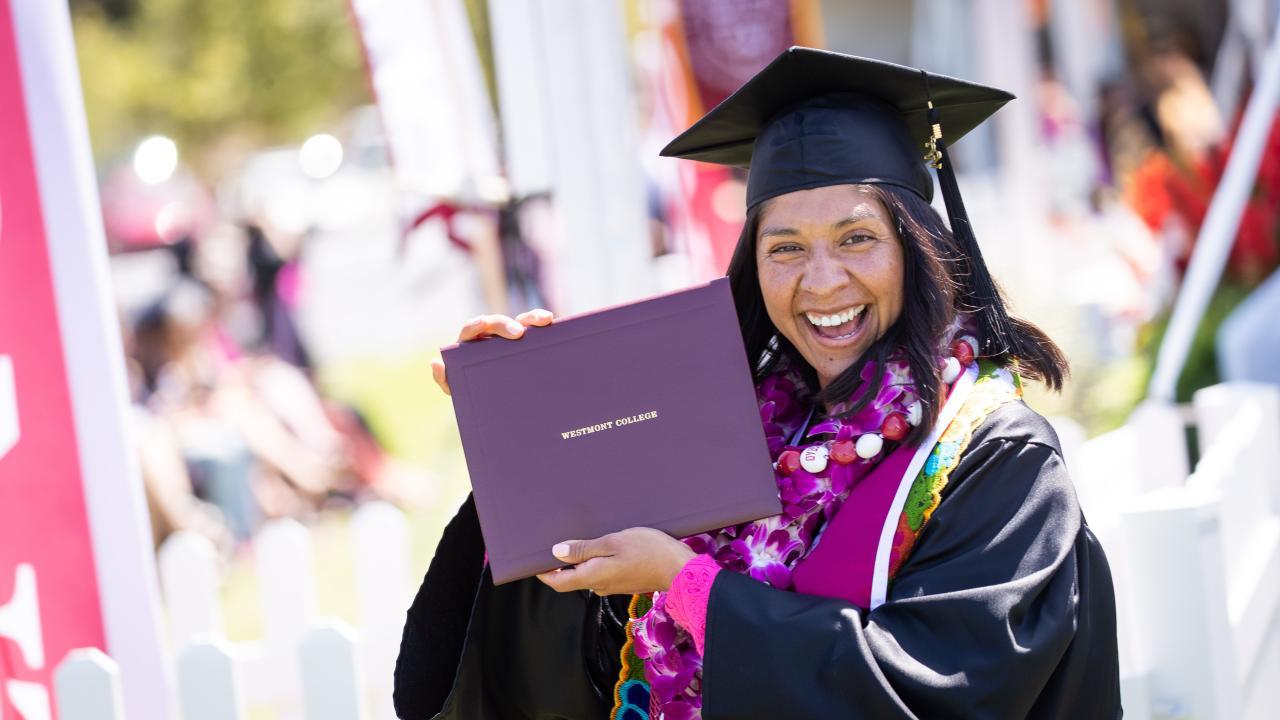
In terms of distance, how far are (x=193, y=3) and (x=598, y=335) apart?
48.9 feet

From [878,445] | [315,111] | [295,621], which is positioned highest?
[315,111]

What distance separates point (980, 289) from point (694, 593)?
0.71 metres

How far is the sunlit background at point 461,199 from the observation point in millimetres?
3820

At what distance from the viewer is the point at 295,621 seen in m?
3.45

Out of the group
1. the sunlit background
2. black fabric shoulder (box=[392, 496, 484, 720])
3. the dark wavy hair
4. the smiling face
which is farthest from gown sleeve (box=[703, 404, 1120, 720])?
the sunlit background

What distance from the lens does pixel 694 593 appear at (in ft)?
5.96

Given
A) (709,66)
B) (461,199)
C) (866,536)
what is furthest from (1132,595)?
(709,66)

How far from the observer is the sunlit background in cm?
382

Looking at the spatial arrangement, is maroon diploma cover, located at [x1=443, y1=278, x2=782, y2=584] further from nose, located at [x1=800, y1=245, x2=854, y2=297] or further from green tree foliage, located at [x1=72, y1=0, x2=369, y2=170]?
green tree foliage, located at [x1=72, y1=0, x2=369, y2=170]

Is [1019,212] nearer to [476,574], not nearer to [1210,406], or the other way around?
→ [1210,406]

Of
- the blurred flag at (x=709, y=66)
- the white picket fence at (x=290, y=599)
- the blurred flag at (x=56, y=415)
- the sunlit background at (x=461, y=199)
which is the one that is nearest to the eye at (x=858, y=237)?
the sunlit background at (x=461, y=199)

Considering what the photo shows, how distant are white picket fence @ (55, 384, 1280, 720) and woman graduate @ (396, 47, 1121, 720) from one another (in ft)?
1.60

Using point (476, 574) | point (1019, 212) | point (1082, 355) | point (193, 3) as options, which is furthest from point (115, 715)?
point (193, 3)

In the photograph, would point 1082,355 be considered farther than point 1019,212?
No
